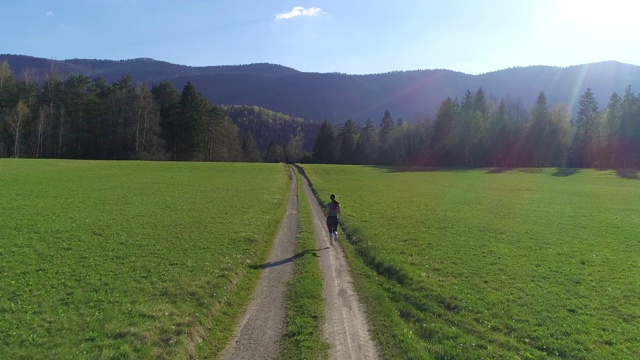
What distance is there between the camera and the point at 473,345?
10789 millimetres

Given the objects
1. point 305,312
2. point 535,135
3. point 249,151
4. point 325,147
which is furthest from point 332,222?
point 249,151

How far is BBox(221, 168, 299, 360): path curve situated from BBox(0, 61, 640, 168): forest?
8419 cm

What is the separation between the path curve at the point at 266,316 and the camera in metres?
10.7

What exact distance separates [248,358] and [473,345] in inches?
253

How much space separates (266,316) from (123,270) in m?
7.59

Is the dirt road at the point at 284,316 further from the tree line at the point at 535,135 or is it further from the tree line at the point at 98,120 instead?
the tree line at the point at 535,135

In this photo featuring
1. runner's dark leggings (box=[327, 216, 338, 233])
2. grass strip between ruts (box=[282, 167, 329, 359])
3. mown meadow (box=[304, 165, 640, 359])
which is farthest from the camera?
runner's dark leggings (box=[327, 216, 338, 233])

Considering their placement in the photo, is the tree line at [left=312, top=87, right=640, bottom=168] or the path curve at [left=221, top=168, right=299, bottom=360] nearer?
the path curve at [left=221, top=168, right=299, bottom=360]

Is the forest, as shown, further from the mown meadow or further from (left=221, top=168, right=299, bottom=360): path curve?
(left=221, top=168, right=299, bottom=360): path curve

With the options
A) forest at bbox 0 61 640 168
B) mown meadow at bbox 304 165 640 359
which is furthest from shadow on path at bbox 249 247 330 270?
forest at bbox 0 61 640 168

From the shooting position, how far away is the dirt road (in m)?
10.7

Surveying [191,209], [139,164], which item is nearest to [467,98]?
A: [139,164]

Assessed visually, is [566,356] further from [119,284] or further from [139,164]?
[139,164]

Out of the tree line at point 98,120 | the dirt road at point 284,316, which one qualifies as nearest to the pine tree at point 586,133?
the tree line at point 98,120
